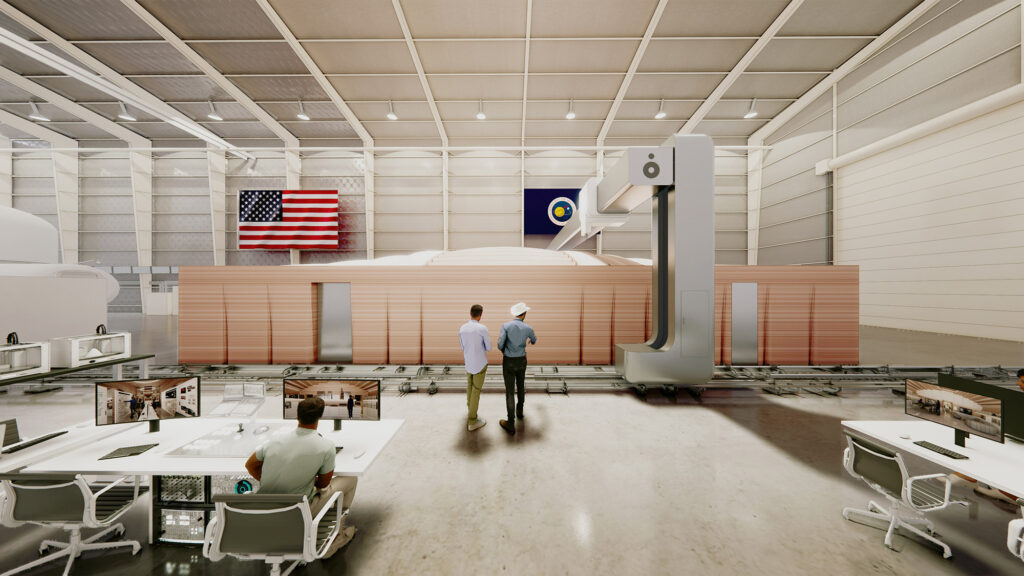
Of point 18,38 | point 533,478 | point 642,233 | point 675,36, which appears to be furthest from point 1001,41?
point 18,38

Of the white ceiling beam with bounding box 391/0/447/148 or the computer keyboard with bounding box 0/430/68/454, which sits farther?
the white ceiling beam with bounding box 391/0/447/148

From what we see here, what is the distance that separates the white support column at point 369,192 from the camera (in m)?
17.1

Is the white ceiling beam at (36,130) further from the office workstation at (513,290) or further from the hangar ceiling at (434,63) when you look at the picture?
the hangar ceiling at (434,63)

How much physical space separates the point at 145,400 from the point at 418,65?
42.8 feet

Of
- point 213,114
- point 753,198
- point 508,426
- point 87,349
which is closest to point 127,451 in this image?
point 87,349

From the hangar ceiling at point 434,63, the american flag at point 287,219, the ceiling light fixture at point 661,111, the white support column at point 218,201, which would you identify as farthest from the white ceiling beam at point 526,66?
the white support column at point 218,201

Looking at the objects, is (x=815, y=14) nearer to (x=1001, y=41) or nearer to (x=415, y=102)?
(x=1001, y=41)

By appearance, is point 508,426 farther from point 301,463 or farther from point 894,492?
point 894,492

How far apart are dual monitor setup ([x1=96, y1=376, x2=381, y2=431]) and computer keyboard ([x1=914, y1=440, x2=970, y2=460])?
4942mm

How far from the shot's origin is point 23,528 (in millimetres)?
2961

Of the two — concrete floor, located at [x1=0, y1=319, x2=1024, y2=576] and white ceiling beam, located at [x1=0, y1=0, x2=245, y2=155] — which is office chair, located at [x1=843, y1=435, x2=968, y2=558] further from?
white ceiling beam, located at [x1=0, y1=0, x2=245, y2=155]

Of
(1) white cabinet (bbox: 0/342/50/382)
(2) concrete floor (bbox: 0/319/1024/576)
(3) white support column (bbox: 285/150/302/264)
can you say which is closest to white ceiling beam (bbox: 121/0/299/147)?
(3) white support column (bbox: 285/150/302/264)

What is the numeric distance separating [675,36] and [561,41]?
3.79 metres

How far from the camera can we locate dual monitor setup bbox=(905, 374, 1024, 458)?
9.08 ft
